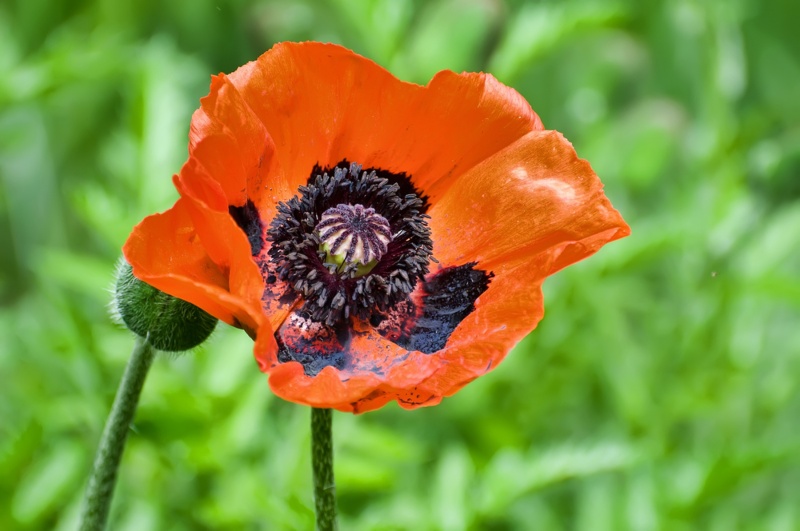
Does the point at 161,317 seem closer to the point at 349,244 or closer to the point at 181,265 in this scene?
the point at 181,265

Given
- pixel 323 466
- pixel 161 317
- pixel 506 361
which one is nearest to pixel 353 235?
pixel 161 317

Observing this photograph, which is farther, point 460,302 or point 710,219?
point 710,219

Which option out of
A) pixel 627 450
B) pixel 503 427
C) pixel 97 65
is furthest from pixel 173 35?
pixel 627 450

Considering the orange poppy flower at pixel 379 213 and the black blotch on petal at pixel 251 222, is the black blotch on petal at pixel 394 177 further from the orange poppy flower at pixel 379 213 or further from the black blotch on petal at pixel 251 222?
the black blotch on petal at pixel 251 222

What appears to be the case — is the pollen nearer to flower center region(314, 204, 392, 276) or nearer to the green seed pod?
flower center region(314, 204, 392, 276)

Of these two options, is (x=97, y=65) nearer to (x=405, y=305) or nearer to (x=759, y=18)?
(x=405, y=305)

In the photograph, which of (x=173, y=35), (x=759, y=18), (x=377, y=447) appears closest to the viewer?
(x=377, y=447)
